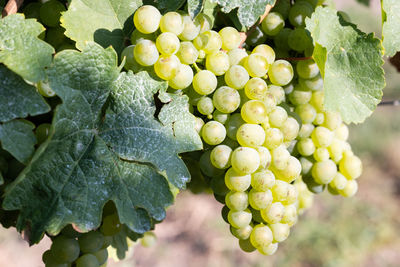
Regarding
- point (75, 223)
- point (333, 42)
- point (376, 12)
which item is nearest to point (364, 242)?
point (376, 12)

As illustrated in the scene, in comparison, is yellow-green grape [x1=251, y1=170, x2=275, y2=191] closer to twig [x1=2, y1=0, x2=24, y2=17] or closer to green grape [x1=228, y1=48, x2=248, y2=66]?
green grape [x1=228, y1=48, x2=248, y2=66]

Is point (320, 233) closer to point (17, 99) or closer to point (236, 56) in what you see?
point (236, 56)

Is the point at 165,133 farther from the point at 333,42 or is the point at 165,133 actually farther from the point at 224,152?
the point at 333,42

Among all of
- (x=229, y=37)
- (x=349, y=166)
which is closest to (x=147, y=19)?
(x=229, y=37)

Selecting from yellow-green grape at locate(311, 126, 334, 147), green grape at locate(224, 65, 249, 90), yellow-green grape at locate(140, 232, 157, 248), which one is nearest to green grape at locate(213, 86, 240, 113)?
green grape at locate(224, 65, 249, 90)

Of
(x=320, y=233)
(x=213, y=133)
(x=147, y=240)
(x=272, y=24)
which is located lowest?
(x=320, y=233)
